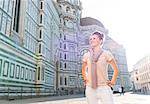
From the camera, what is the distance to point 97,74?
2842mm

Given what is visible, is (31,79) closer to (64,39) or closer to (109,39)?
(64,39)

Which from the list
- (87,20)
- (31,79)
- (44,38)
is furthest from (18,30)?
(87,20)

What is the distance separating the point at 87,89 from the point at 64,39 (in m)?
40.6

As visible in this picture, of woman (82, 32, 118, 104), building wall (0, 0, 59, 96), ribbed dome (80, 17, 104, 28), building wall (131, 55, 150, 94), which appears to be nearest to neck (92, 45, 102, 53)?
woman (82, 32, 118, 104)

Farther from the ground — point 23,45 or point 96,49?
point 23,45

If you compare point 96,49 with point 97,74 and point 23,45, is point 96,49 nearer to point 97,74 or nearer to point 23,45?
point 97,74

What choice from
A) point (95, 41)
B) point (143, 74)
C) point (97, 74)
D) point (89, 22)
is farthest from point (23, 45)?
point (143, 74)

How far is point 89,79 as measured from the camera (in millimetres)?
2861

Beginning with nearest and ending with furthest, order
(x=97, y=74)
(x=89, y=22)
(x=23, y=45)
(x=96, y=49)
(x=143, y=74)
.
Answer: (x=97, y=74) → (x=96, y=49) → (x=23, y=45) → (x=89, y=22) → (x=143, y=74)

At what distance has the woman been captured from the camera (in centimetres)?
273

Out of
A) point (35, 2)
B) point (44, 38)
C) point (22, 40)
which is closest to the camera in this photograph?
point (22, 40)

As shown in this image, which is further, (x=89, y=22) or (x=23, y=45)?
(x=89, y=22)

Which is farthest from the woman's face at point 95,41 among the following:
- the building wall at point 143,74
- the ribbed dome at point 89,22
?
the building wall at point 143,74

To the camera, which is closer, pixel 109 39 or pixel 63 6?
pixel 63 6
